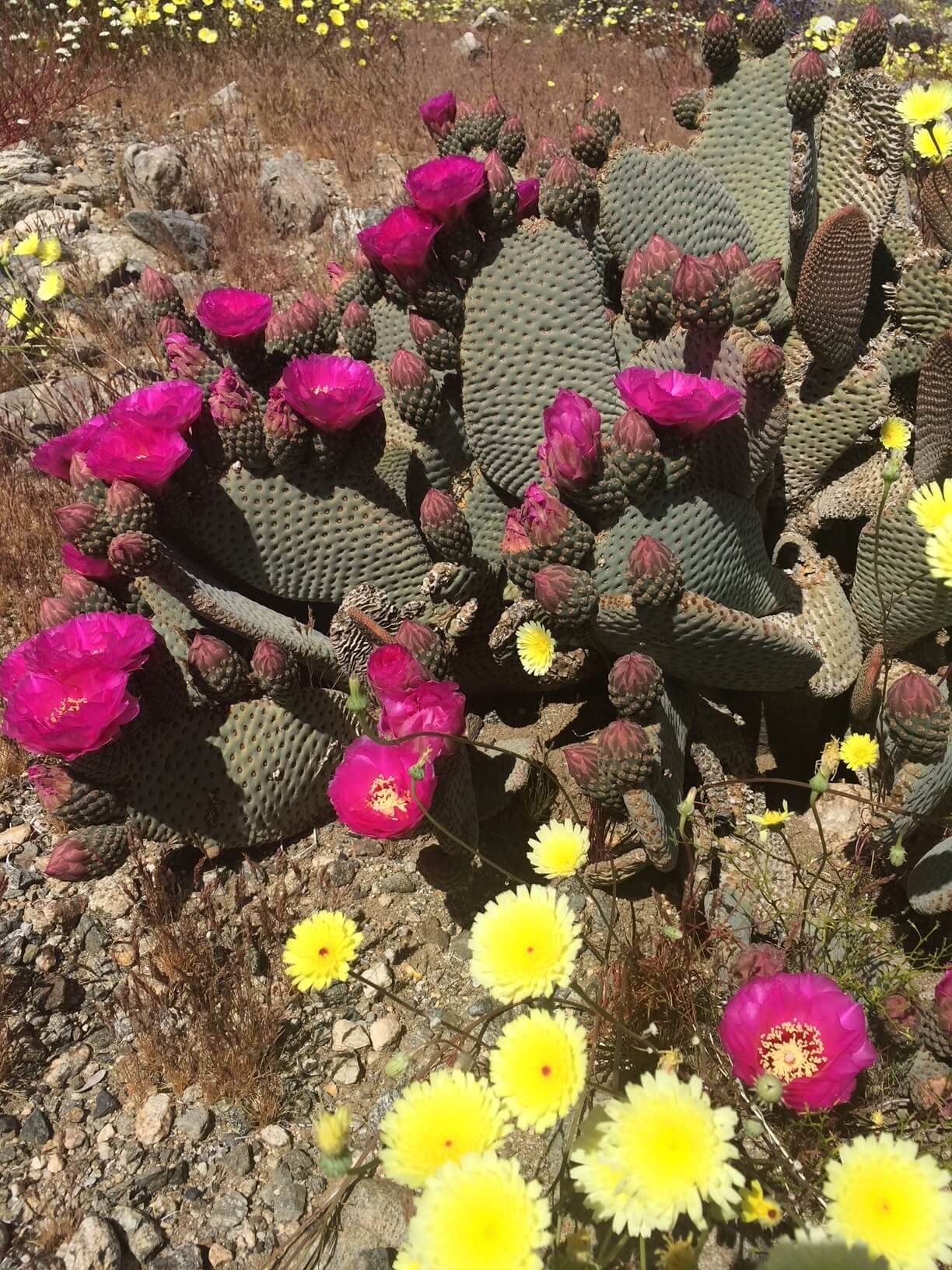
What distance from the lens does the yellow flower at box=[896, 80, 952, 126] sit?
2131 millimetres

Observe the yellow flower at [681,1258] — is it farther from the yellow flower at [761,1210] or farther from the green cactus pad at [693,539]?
the green cactus pad at [693,539]

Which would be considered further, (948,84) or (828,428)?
Result: (828,428)

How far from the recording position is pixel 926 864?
68.9 inches

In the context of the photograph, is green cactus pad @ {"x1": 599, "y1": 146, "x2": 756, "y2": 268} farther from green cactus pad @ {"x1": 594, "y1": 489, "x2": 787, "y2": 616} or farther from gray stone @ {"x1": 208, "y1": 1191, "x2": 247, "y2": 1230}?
gray stone @ {"x1": 208, "y1": 1191, "x2": 247, "y2": 1230}

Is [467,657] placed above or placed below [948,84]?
below

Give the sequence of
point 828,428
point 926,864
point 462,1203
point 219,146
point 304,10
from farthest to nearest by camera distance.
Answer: point 304,10, point 219,146, point 828,428, point 926,864, point 462,1203

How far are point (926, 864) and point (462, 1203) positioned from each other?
1185 millimetres

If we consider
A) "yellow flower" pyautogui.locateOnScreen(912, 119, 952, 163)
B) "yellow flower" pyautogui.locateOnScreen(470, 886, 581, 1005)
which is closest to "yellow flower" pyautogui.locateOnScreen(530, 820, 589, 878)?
"yellow flower" pyautogui.locateOnScreen(470, 886, 581, 1005)

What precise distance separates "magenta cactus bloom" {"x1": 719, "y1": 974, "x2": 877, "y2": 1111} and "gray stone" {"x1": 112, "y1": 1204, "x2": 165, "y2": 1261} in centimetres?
112

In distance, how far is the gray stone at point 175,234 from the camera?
5.27 meters

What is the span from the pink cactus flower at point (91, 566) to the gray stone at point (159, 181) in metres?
4.50

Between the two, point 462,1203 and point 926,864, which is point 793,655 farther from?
point 462,1203

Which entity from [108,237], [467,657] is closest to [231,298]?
[467,657]

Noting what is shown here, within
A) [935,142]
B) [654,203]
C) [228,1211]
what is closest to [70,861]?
[228,1211]
